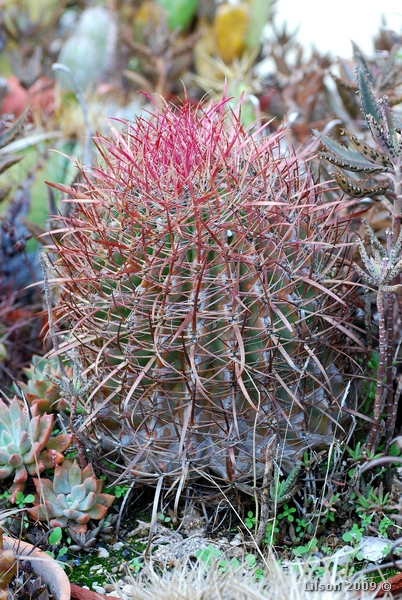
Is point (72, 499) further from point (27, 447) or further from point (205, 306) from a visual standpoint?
point (205, 306)

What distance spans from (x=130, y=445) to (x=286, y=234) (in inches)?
20.2

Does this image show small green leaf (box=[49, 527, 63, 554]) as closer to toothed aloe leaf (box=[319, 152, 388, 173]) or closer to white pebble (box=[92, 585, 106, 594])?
white pebble (box=[92, 585, 106, 594])

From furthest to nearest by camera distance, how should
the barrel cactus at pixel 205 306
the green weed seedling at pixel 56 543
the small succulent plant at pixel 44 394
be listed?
the small succulent plant at pixel 44 394
the green weed seedling at pixel 56 543
the barrel cactus at pixel 205 306

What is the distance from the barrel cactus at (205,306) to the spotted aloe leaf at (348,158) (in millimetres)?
71

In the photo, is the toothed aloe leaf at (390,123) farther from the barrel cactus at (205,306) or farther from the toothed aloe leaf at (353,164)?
the barrel cactus at (205,306)

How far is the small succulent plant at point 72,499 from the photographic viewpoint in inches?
49.7

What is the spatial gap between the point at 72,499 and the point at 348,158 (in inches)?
33.9

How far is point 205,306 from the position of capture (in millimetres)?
1141

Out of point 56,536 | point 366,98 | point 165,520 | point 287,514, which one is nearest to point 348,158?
point 366,98

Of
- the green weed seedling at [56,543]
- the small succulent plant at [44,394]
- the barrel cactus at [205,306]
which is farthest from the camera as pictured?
the small succulent plant at [44,394]

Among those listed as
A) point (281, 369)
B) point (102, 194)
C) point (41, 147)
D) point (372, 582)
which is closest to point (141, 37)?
point (41, 147)

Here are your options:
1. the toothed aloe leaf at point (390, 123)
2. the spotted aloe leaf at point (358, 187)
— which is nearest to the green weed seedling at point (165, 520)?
the spotted aloe leaf at point (358, 187)

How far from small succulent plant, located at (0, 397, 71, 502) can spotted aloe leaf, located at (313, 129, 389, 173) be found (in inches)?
30.8

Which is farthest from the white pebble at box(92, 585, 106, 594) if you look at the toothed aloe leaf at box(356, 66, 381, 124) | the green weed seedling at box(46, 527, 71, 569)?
the toothed aloe leaf at box(356, 66, 381, 124)
